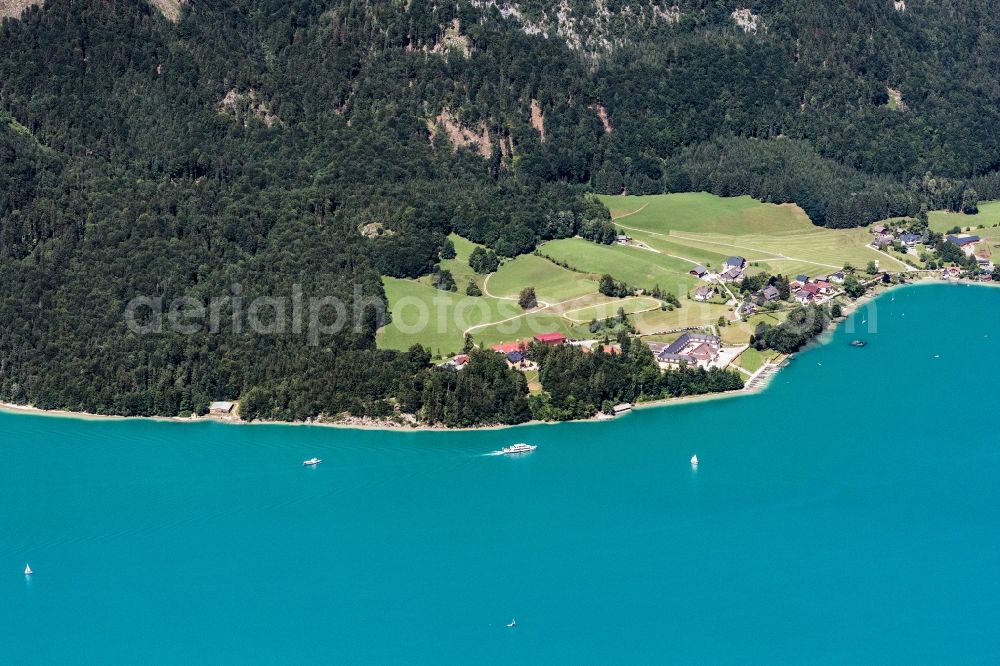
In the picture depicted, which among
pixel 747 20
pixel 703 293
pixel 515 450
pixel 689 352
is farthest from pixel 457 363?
pixel 747 20

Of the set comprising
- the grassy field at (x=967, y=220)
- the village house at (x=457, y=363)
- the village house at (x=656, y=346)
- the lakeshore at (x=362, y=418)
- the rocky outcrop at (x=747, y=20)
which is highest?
the rocky outcrop at (x=747, y=20)

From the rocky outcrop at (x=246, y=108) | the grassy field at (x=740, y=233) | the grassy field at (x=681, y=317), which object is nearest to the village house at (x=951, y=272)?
the grassy field at (x=740, y=233)

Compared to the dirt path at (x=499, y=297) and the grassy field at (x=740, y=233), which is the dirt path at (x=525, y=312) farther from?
the grassy field at (x=740, y=233)

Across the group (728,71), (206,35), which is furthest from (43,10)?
(728,71)

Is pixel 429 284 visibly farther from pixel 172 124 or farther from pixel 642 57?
pixel 642 57

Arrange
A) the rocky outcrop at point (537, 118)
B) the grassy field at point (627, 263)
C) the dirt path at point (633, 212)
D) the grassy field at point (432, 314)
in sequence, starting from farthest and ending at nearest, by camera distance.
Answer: the rocky outcrop at point (537, 118) < the dirt path at point (633, 212) < the grassy field at point (627, 263) < the grassy field at point (432, 314)

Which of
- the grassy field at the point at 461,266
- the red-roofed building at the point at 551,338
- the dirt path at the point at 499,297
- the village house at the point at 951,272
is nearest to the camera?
the red-roofed building at the point at 551,338

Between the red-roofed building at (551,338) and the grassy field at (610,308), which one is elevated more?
the grassy field at (610,308)
